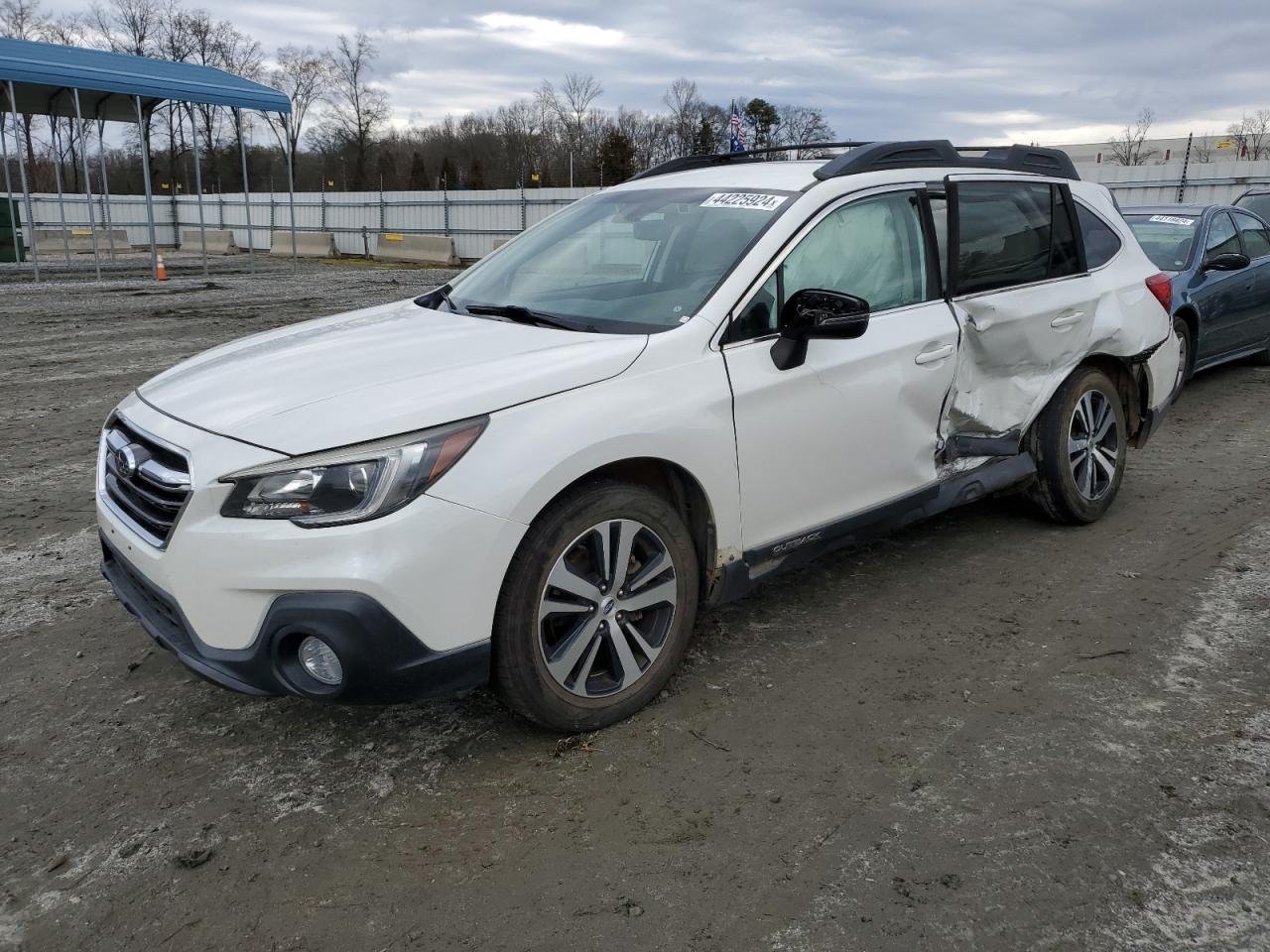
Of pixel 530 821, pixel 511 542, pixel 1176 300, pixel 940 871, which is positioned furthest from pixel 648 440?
pixel 1176 300

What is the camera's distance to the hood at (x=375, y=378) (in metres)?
2.82

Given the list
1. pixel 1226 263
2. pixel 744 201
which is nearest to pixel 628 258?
pixel 744 201

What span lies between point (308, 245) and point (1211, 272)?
96.7 ft

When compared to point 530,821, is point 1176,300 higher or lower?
higher

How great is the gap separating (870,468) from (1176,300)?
18.5 feet

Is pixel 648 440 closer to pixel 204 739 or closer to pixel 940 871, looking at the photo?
pixel 940 871

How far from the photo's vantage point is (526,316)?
12.3 ft

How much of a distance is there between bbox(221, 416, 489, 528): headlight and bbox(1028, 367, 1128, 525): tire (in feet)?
11.0

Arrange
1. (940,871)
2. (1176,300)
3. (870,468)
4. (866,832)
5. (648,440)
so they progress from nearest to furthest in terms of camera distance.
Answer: (940,871) < (866,832) < (648,440) < (870,468) < (1176,300)

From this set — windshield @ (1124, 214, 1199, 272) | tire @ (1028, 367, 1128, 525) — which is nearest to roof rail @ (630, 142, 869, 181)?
tire @ (1028, 367, 1128, 525)

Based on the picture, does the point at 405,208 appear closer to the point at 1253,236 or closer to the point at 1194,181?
the point at 1194,181

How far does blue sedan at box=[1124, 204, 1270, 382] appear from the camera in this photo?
27.5 ft

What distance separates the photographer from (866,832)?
9.06 ft

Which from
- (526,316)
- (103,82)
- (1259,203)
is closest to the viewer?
(526,316)
